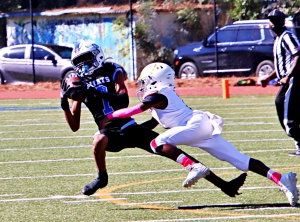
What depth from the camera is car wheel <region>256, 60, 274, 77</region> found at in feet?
76.6

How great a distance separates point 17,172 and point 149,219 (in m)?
3.46

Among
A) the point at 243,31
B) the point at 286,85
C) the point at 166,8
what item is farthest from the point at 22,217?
the point at 166,8

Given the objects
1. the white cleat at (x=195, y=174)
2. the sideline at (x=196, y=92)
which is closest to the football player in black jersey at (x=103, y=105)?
the white cleat at (x=195, y=174)

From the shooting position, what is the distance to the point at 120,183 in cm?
840

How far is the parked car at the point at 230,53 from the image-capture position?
23.8 metres

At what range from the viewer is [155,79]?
689 cm

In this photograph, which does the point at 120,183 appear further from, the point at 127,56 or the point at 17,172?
the point at 127,56

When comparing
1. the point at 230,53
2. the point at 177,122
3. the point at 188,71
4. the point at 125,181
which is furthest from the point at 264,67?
the point at 177,122

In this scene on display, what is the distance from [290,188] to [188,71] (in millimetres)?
18271

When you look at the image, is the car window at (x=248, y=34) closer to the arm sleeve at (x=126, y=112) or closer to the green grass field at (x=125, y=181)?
the green grass field at (x=125, y=181)

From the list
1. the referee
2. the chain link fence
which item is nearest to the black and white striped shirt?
the referee

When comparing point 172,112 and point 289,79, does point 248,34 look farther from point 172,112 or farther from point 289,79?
point 172,112

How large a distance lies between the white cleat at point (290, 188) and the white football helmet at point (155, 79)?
4.22 ft

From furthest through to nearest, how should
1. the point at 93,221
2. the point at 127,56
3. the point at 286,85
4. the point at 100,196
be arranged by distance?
the point at 127,56 < the point at 286,85 < the point at 100,196 < the point at 93,221
